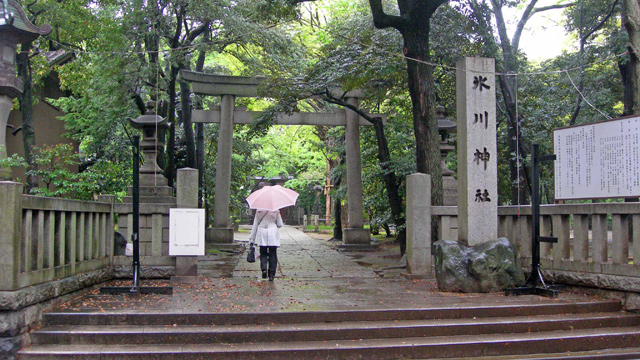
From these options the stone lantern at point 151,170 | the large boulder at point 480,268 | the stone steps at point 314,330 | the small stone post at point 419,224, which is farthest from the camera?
the stone lantern at point 151,170

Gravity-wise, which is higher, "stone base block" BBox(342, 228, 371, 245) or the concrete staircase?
"stone base block" BBox(342, 228, 371, 245)

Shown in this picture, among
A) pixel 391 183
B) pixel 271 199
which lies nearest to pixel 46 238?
pixel 271 199

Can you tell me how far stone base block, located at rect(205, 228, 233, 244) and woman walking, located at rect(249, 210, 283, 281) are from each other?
8409 mm

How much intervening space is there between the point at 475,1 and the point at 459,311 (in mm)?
10412

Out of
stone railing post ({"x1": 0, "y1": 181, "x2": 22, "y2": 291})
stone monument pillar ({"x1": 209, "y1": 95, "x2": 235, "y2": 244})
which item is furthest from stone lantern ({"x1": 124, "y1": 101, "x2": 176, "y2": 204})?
stone monument pillar ({"x1": 209, "y1": 95, "x2": 235, "y2": 244})

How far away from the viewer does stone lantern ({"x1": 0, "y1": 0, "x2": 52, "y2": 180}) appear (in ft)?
31.7

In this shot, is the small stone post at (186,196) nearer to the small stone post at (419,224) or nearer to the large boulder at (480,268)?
the small stone post at (419,224)

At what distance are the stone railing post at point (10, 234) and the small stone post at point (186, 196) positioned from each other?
377 cm

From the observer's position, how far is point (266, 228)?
991cm

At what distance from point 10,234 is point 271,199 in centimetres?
455

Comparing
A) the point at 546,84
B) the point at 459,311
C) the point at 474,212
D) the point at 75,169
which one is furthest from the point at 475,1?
the point at 75,169

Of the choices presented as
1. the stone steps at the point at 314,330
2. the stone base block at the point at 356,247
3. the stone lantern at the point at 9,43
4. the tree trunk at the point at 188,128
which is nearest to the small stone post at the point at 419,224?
the stone steps at the point at 314,330

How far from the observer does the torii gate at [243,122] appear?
1833 centimetres

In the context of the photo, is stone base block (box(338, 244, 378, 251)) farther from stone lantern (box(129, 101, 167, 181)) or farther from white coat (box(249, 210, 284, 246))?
white coat (box(249, 210, 284, 246))
